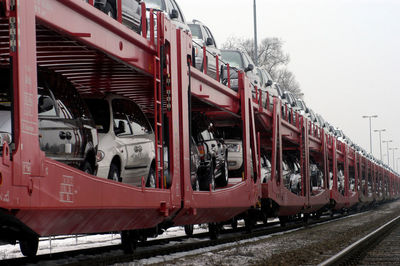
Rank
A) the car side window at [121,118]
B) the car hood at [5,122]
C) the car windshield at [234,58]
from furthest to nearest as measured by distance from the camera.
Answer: the car windshield at [234,58], the car side window at [121,118], the car hood at [5,122]

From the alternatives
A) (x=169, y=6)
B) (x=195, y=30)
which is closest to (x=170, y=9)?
(x=169, y=6)

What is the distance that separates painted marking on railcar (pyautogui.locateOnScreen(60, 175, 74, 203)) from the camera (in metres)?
6.60

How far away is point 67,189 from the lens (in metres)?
6.73

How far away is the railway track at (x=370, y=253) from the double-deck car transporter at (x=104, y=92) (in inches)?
95.6

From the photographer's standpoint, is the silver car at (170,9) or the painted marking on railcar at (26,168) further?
the silver car at (170,9)

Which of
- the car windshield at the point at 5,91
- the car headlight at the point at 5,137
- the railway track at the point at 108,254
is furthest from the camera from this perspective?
the railway track at the point at 108,254

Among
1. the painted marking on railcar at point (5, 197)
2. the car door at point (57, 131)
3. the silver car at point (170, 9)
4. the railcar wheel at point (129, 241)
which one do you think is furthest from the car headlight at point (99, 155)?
the silver car at point (170, 9)

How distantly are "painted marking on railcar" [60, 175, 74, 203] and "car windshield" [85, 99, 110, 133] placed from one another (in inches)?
109

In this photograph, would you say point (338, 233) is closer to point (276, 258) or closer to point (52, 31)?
point (276, 258)

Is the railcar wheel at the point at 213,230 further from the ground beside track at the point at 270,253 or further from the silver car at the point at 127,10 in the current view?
the silver car at the point at 127,10

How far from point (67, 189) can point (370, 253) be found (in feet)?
23.2

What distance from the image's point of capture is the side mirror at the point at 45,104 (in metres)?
7.55

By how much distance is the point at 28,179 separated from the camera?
5891 mm

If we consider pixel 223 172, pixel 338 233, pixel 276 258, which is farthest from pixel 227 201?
pixel 338 233
